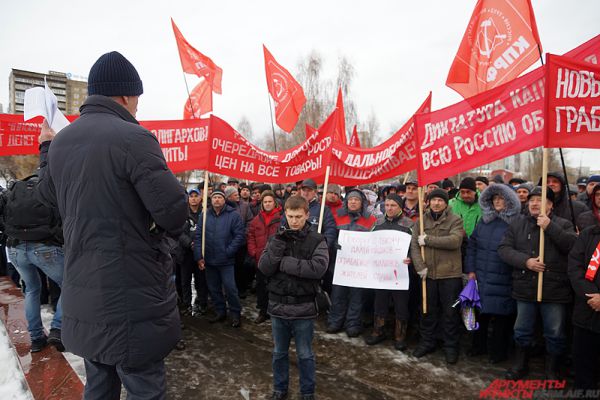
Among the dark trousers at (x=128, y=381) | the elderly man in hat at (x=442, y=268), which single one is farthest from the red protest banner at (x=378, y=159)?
the dark trousers at (x=128, y=381)

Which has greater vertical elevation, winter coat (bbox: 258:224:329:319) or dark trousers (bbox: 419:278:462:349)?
winter coat (bbox: 258:224:329:319)

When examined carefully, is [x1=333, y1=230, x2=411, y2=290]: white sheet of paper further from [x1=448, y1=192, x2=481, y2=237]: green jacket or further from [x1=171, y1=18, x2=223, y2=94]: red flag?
[x1=171, y1=18, x2=223, y2=94]: red flag

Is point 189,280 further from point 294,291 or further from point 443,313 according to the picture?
point 443,313

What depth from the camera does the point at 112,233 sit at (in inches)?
69.6

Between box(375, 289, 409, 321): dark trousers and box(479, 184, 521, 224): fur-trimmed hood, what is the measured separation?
56.6 inches

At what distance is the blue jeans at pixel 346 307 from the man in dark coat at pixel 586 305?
248cm

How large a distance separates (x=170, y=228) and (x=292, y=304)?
67.4 inches

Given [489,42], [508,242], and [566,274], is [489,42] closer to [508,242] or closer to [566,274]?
[508,242]

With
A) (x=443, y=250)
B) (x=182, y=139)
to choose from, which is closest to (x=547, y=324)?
(x=443, y=250)

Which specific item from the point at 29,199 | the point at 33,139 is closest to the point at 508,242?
the point at 29,199

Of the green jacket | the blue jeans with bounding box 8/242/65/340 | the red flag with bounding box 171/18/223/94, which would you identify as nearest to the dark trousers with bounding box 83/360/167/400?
the blue jeans with bounding box 8/242/65/340

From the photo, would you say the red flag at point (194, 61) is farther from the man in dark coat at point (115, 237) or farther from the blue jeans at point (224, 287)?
the man in dark coat at point (115, 237)

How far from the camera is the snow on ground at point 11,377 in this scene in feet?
10.3

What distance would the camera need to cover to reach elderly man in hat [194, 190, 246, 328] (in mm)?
5457
